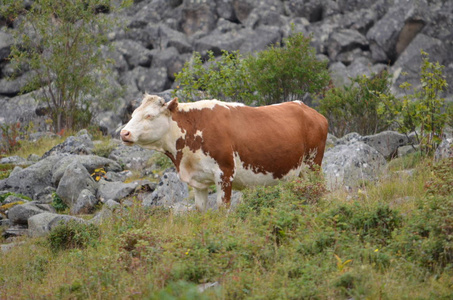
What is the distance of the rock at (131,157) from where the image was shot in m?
19.3

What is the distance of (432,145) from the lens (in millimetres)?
14398

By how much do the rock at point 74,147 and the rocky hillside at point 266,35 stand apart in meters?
14.6

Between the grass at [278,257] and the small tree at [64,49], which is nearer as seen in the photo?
the grass at [278,257]

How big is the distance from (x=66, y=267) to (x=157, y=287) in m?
2.41

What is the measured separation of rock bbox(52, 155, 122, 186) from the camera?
16.9 meters

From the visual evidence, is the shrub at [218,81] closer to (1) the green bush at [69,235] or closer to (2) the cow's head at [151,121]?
(2) the cow's head at [151,121]

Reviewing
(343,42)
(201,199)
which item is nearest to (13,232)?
(201,199)

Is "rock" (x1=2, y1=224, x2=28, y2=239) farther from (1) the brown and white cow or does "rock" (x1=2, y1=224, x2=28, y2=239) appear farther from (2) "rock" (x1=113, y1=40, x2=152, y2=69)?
(2) "rock" (x1=113, y1=40, x2=152, y2=69)

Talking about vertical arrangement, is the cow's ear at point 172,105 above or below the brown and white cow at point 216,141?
above

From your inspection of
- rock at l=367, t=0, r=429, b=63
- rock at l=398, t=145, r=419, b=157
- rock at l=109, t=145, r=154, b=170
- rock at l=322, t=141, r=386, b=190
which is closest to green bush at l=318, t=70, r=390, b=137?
rock at l=398, t=145, r=419, b=157

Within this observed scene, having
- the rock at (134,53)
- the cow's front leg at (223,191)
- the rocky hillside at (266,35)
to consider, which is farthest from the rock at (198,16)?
Answer: the cow's front leg at (223,191)

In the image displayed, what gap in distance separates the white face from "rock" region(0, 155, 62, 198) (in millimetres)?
7551

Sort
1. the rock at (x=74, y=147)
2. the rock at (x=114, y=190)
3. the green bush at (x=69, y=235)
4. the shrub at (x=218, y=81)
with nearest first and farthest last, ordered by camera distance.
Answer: the green bush at (x=69, y=235)
the rock at (x=114, y=190)
the shrub at (x=218, y=81)
the rock at (x=74, y=147)

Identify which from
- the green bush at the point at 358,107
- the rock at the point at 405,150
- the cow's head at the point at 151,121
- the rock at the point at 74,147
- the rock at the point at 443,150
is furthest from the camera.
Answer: the green bush at the point at 358,107
